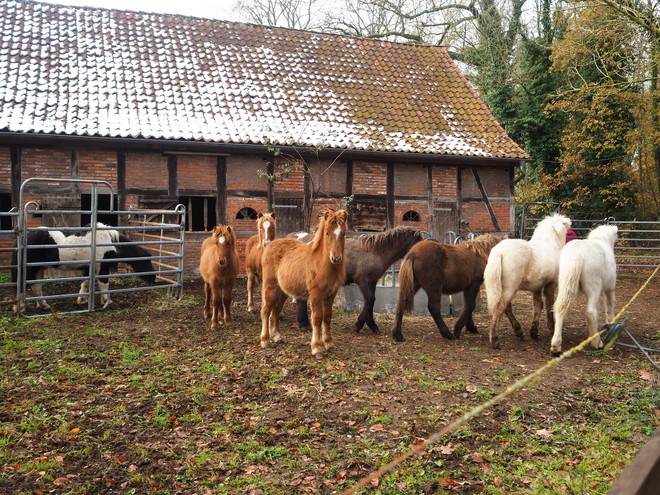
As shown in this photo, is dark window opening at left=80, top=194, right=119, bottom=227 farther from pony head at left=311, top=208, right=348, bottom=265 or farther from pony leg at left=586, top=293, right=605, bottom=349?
pony leg at left=586, top=293, right=605, bottom=349

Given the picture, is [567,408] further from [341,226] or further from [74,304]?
[74,304]

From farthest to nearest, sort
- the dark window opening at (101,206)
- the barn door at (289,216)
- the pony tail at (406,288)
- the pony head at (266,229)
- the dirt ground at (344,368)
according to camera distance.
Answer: the barn door at (289,216) < the dark window opening at (101,206) < the pony head at (266,229) < the pony tail at (406,288) < the dirt ground at (344,368)

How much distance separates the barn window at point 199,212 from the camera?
41.3 ft

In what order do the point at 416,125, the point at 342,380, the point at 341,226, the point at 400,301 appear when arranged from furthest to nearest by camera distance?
the point at 416,125 < the point at 400,301 < the point at 341,226 < the point at 342,380

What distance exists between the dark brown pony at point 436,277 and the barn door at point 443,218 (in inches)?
249

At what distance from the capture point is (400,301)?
741cm

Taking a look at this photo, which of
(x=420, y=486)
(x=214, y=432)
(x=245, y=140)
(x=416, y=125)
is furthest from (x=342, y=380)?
(x=416, y=125)

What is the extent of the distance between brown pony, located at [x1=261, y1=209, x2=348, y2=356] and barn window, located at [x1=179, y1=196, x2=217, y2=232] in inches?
238

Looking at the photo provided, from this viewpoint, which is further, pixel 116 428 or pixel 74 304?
pixel 74 304

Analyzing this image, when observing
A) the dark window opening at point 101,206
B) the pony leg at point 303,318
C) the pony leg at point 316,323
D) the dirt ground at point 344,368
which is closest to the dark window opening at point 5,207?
the dark window opening at point 101,206

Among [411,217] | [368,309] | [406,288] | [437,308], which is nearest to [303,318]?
[368,309]

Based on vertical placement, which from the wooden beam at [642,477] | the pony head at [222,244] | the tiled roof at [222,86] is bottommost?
the wooden beam at [642,477]

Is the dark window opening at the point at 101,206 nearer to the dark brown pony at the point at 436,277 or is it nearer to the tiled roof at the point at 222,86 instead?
the tiled roof at the point at 222,86

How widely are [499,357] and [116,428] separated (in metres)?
4.49
